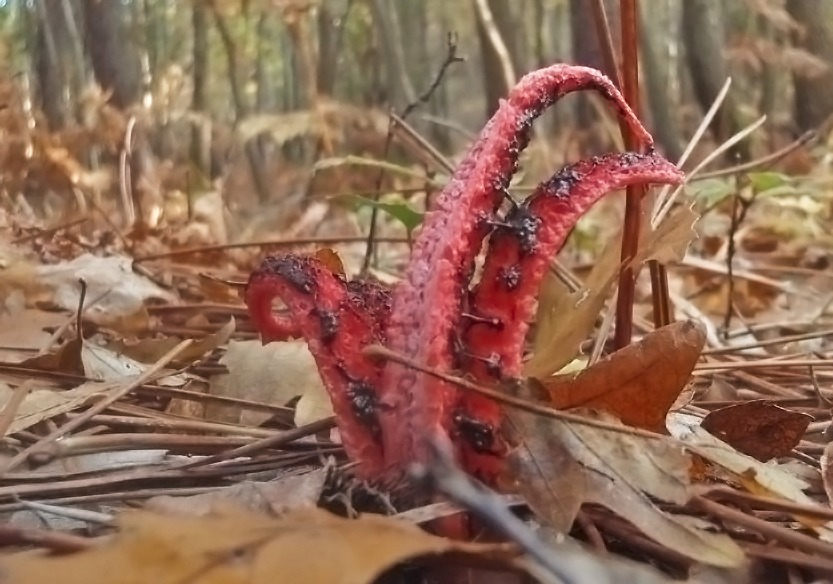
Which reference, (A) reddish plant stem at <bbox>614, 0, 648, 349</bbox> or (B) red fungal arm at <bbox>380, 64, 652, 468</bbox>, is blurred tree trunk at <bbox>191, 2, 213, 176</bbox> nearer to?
(A) reddish plant stem at <bbox>614, 0, 648, 349</bbox>

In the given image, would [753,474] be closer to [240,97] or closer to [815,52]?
[815,52]

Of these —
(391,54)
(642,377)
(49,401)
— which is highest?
(642,377)

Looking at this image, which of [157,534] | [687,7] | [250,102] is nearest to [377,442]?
[157,534]

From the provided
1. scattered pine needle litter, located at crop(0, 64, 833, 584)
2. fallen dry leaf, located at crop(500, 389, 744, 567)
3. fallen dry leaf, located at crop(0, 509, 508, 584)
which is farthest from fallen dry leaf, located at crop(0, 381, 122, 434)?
fallen dry leaf, located at crop(500, 389, 744, 567)

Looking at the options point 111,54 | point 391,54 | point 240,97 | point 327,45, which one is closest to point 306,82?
point 111,54

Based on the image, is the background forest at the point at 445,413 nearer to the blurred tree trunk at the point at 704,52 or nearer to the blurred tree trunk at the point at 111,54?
the blurred tree trunk at the point at 111,54

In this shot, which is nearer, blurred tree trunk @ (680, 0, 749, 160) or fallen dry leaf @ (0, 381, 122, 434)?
fallen dry leaf @ (0, 381, 122, 434)
